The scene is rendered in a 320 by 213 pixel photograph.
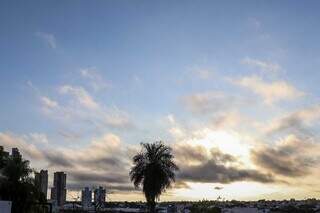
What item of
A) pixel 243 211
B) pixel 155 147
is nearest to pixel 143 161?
pixel 155 147

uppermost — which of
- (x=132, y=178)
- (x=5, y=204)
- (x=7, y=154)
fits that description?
(x=7, y=154)

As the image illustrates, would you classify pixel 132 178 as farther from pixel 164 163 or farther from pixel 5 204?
pixel 5 204

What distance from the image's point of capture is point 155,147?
199ft

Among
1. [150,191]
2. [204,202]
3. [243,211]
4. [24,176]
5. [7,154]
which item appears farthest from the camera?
[204,202]

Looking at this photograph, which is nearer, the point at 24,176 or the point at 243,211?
the point at 24,176

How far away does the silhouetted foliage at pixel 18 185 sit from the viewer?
2381 inches

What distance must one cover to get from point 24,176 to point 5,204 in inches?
788

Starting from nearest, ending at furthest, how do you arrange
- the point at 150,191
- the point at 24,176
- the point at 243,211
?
the point at 150,191, the point at 24,176, the point at 243,211

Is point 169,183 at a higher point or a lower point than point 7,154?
lower

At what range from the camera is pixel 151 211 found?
2386 inches

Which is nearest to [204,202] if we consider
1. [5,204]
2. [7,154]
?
[7,154]

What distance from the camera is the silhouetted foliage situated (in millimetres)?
60484

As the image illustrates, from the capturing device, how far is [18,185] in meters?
61.9

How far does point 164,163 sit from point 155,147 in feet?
6.54
